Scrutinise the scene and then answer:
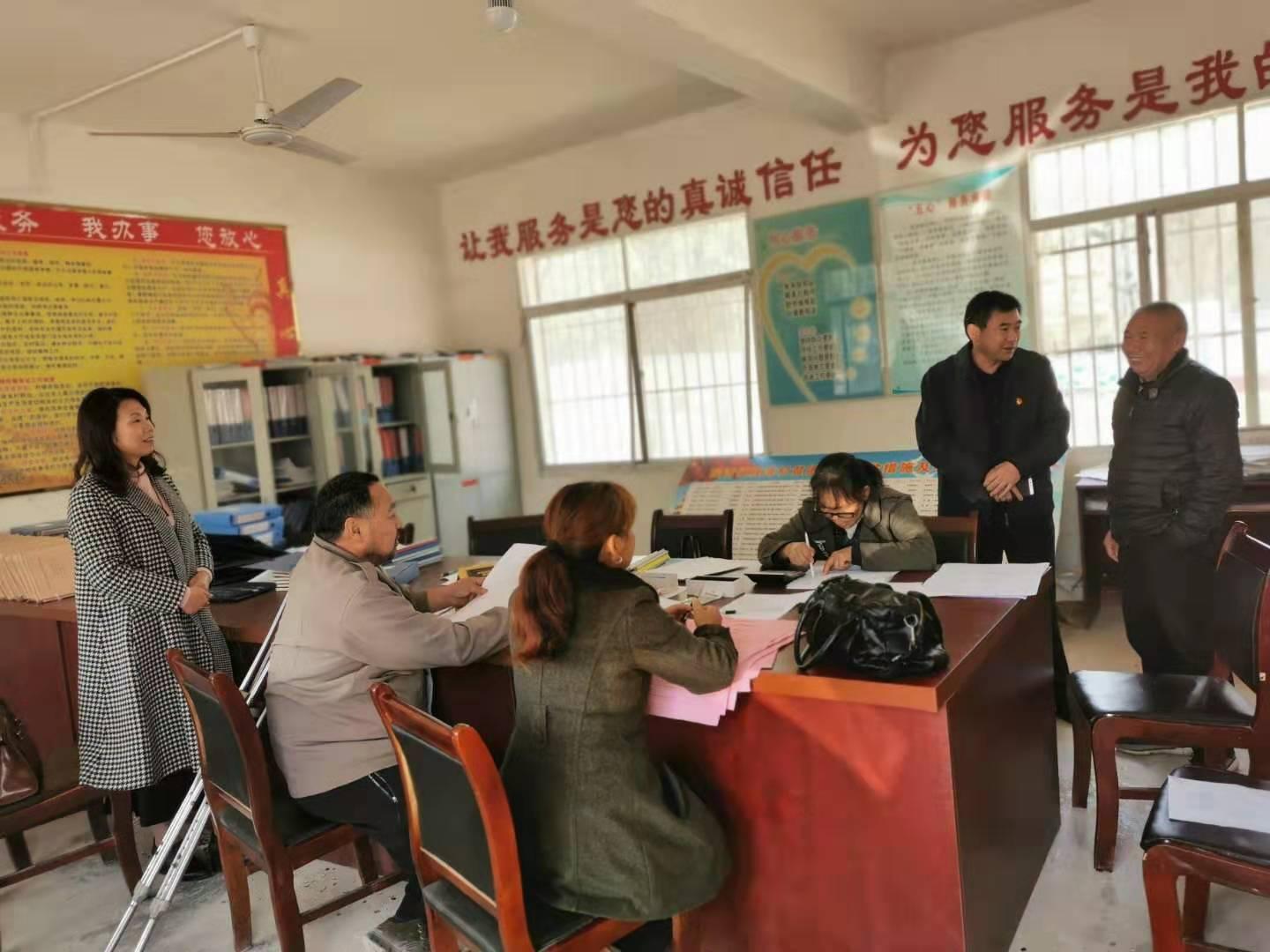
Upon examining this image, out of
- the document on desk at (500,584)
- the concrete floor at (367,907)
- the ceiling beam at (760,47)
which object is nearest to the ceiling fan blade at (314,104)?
the ceiling beam at (760,47)

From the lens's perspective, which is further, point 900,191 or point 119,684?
point 900,191

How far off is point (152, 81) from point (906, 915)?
462 cm

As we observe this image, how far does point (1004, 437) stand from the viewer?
130 inches

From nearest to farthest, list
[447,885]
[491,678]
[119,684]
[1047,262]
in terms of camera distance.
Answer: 1. [447,885]
2. [491,678]
3. [119,684]
4. [1047,262]

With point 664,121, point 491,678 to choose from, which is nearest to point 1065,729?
point 491,678

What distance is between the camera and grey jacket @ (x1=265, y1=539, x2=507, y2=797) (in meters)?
2.00

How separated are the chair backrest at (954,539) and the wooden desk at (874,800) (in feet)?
1.82

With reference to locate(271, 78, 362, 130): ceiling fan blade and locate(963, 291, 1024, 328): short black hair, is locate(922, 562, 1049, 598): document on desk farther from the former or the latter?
locate(271, 78, 362, 130): ceiling fan blade

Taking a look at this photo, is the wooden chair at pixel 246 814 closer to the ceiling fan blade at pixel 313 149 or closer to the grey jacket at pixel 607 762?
the grey jacket at pixel 607 762

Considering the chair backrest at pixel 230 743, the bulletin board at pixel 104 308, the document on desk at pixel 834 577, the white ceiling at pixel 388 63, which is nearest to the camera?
the chair backrest at pixel 230 743

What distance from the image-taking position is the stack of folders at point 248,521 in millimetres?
4648

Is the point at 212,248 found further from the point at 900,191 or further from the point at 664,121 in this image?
the point at 900,191

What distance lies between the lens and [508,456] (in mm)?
6637

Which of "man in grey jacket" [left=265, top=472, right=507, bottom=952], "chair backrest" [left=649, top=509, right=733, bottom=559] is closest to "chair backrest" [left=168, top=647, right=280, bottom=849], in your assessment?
"man in grey jacket" [left=265, top=472, right=507, bottom=952]
